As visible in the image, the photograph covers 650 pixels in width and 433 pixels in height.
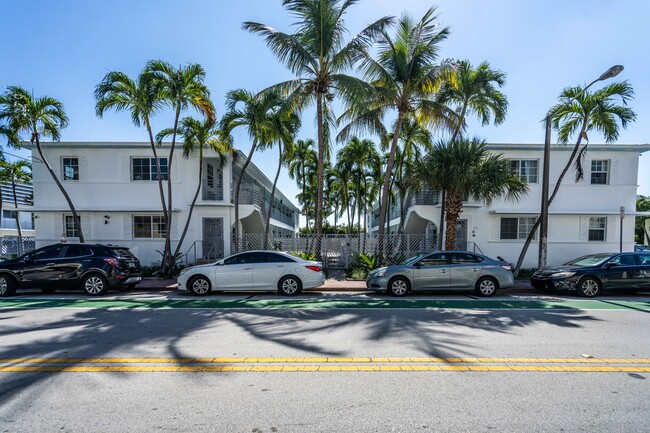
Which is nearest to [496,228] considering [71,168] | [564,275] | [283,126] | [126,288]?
[564,275]

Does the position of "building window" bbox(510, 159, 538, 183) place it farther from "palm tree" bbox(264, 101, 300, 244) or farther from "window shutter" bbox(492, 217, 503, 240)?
"palm tree" bbox(264, 101, 300, 244)

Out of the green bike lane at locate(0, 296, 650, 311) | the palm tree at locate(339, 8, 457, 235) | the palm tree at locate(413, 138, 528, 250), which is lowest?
the green bike lane at locate(0, 296, 650, 311)

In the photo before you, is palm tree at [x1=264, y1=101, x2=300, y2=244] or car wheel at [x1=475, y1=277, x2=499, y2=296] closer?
car wheel at [x1=475, y1=277, x2=499, y2=296]

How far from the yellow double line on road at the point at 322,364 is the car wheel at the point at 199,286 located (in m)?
5.54

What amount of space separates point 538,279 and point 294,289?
785 centimetres

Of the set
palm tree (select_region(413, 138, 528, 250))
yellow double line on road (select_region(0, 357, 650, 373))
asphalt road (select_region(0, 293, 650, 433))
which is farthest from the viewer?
palm tree (select_region(413, 138, 528, 250))

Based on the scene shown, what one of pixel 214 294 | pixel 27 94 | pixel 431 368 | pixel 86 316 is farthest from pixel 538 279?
pixel 27 94

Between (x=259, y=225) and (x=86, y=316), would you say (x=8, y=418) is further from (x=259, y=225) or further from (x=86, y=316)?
(x=259, y=225)

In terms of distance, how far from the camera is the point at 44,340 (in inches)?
230

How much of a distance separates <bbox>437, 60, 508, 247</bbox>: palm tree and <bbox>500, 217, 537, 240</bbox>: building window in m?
4.01

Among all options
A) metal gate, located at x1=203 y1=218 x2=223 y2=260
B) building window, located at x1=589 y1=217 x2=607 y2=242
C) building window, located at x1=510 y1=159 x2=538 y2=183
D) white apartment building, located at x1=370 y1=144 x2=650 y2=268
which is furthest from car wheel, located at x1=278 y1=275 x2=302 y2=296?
building window, located at x1=589 y1=217 x2=607 y2=242

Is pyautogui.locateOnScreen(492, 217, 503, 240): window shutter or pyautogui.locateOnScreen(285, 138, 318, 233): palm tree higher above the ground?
pyautogui.locateOnScreen(285, 138, 318, 233): palm tree

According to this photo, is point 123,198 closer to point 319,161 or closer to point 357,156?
point 319,161

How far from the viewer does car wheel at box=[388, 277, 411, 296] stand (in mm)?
10375
